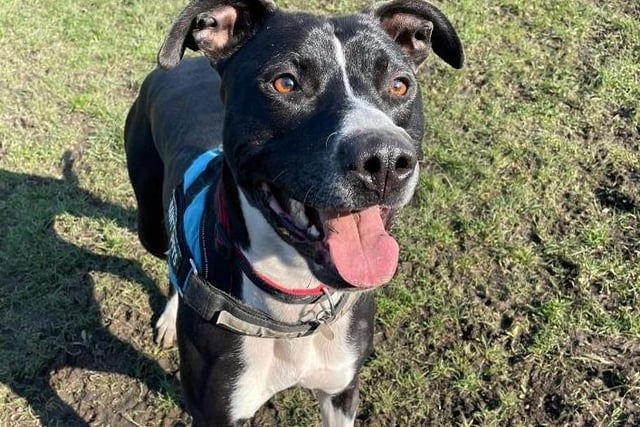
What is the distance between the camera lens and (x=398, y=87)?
291 cm

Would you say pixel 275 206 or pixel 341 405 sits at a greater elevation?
pixel 275 206

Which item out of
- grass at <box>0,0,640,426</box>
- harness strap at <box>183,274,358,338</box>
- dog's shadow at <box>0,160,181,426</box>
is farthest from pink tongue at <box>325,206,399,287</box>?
dog's shadow at <box>0,160,181,426</box>

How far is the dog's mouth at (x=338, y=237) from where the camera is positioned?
2664 mm

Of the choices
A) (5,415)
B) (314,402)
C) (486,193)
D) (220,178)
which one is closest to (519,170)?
(486,193)

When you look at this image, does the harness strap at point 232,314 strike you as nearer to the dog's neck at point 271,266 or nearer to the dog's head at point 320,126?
the dog's neck at point 271,266

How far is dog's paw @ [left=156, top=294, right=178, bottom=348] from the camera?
460cm

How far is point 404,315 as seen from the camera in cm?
461

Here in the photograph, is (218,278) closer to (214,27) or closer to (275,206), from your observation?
(275,206)

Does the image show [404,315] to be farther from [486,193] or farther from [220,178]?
[220,178]

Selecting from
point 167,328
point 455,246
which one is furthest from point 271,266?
point 455,246

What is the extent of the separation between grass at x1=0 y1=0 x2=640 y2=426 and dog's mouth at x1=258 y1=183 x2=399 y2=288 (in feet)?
5.58

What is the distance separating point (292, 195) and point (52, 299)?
2826 millimetres

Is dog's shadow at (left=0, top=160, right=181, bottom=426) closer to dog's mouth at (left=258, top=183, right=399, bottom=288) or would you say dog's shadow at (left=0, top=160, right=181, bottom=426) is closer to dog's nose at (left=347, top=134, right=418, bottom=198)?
dog's mouth at (left=258, top=183, right=399, bottom=288)

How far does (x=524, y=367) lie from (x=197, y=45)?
249cm
